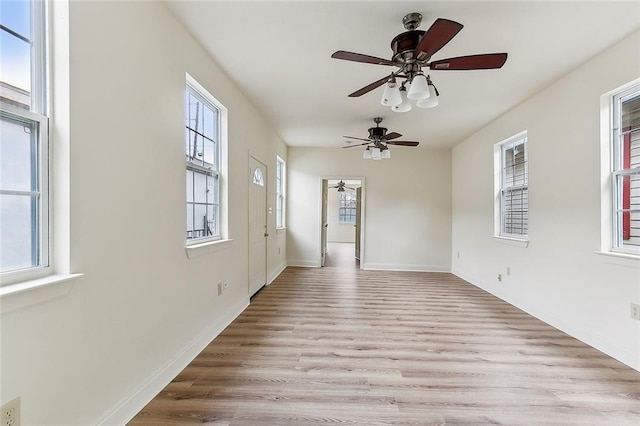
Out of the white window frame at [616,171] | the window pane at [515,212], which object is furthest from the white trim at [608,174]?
the window pane at [515,212]

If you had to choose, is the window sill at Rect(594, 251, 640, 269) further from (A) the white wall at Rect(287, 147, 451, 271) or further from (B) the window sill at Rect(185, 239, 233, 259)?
(A) the white wall at Rect(287, 147, 451, 271)

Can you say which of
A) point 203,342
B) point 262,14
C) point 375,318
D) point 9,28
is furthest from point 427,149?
point 9,28

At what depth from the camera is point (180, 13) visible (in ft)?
6.77

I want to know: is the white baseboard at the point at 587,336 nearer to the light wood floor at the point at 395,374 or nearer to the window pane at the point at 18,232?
the light wood floor at the point at 395,374

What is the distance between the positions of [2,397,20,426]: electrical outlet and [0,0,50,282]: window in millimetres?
472

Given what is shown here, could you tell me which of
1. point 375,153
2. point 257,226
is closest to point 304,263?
point 257,226

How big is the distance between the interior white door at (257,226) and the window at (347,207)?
817 cm

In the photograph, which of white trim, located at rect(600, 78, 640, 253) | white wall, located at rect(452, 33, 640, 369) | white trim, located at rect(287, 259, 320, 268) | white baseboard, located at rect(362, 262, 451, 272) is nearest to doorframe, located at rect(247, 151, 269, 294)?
white trim, located at rect(287, 259, 320, 268)

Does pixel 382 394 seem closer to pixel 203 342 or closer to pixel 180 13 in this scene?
pixel 203 342

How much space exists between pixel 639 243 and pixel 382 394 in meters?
2.41

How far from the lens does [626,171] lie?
2459 mm

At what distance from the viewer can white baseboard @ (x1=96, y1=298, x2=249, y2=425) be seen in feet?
5.19

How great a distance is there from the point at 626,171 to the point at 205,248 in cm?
359

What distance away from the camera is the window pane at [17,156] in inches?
44.1
